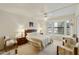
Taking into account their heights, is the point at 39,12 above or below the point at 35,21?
above

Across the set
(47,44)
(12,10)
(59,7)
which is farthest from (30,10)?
(47,44)

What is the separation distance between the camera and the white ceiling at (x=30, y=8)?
2.32m

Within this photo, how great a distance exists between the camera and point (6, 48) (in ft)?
7.63

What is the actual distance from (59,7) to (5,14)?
3.07 ft

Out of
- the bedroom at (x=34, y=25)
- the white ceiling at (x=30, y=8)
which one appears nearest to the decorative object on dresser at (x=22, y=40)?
the bedroom at (x=34, y=25)

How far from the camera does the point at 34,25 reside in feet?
7.68

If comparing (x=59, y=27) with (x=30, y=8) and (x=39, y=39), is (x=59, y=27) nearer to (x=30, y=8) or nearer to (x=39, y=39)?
(x=39, y=39)

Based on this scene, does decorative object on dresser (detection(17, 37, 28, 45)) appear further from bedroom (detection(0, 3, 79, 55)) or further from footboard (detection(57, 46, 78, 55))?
footboard (detection(57, 46, 78, 55))

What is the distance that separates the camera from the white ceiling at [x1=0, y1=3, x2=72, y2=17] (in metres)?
2.32

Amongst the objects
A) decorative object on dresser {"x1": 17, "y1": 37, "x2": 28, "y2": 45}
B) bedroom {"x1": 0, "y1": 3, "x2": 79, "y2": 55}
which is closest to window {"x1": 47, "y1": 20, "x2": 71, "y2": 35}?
bedroom {"x1": 0, "y1": 3, "x2": 79, "y2": 55}

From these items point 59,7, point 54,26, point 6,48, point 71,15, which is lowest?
point 6,48

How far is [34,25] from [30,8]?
302mm

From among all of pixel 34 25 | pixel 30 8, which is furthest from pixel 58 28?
pixel 30 8

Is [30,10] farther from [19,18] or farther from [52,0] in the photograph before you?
[52,0]
